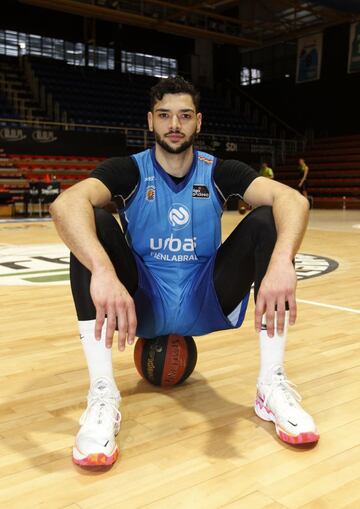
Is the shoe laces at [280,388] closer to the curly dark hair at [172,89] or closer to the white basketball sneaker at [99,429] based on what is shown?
the white basketball sneaker at [99,429]

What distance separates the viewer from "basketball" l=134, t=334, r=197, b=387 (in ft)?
6.36

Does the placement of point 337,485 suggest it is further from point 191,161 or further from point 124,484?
point 191,161

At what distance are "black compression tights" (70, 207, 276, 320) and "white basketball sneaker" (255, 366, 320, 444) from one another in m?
0.27

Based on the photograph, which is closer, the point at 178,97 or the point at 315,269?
the point at 178,97

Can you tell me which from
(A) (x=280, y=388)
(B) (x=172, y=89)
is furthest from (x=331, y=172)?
(A) (x=280, y=388)

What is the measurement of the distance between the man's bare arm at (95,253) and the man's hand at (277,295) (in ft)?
1.11

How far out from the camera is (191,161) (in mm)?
1885

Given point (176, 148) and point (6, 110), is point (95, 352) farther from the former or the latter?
point (6, 110)

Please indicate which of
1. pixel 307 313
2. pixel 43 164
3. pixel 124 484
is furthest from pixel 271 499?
pixel 43 164

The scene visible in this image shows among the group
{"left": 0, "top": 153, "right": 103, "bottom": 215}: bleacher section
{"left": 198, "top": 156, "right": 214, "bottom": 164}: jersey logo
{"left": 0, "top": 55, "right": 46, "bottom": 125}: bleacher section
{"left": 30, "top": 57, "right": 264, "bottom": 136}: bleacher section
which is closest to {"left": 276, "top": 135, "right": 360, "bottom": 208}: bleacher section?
{"left": 30, "top": 57, "right": 264, "bottom": 136}: bleacher section

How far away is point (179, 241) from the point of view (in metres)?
1.82

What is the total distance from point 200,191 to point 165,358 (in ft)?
1.92

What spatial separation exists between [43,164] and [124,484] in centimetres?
1311

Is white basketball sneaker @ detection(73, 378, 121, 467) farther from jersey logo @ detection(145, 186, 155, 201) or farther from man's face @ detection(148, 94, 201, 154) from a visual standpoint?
man's face @ detection(148, 94, 201, 154)
